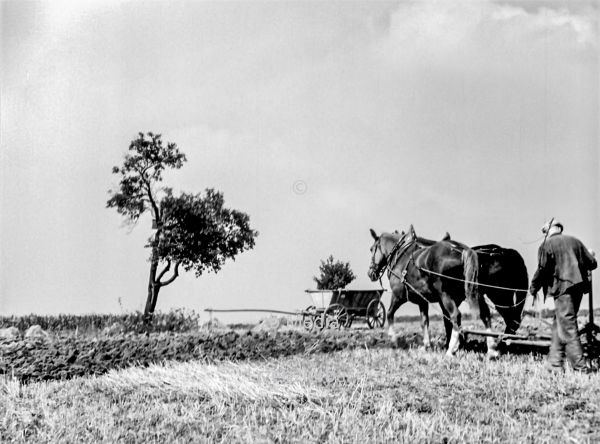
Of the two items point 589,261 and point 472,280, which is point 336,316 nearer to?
point 472,280

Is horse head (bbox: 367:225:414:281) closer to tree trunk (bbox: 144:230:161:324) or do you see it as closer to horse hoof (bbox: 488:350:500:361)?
horse hoof (bbox: 488:350:500:361)

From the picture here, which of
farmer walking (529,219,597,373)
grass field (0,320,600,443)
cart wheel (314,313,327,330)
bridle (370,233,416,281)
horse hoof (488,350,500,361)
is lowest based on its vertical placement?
grass field (0,320,600,443)

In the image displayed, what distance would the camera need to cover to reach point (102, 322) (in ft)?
69.8

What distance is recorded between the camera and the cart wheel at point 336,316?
57.2ft

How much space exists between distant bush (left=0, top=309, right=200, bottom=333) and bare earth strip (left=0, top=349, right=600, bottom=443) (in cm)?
973

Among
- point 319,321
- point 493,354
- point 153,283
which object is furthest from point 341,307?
point 153,283

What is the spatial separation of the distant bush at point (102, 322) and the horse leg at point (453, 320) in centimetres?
914

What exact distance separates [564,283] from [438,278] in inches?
110

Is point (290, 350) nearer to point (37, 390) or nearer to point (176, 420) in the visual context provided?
point (37, 390)

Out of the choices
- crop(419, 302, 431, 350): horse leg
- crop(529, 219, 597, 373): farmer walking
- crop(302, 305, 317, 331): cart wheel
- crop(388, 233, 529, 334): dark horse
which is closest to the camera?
crop(529, 219, 597, 373): farmer walking

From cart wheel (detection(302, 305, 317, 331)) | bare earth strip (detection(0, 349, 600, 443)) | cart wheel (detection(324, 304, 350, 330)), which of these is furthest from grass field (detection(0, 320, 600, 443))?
cart wheel (detection(302, 305, 317, 331))

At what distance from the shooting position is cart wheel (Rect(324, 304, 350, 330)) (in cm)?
1744

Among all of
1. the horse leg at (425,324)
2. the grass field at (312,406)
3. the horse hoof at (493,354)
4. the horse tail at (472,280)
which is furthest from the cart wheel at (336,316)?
the grass field at (312,406)

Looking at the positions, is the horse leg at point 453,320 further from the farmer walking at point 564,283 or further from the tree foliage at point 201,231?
the tree foliage at point 201,231
